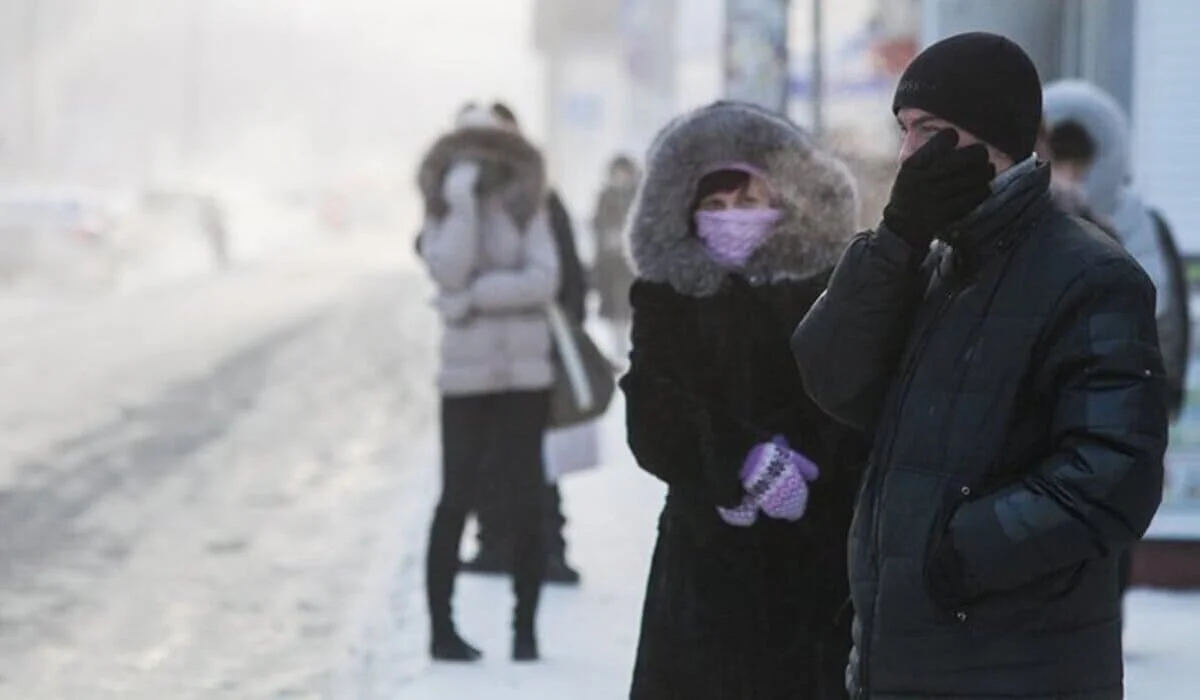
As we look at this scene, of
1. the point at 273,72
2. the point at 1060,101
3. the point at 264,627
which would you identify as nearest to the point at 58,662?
the point at 264,627

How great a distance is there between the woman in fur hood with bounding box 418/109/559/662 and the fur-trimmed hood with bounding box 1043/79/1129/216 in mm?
1605

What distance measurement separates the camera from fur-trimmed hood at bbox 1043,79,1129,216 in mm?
6070

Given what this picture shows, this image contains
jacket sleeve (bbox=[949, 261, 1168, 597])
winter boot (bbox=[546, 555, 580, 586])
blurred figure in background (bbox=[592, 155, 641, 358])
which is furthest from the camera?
blurred figure in background (bbox=[592, 155, 641, 358])

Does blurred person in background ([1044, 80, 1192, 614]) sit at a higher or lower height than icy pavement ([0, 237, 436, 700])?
higher

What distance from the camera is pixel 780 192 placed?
13.3 feet

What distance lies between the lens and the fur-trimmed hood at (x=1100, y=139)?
19.9 feet

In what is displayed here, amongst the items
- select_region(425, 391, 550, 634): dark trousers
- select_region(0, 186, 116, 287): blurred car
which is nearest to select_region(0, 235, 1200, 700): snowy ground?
select_region(425, 391, 550, 634): dark trousers

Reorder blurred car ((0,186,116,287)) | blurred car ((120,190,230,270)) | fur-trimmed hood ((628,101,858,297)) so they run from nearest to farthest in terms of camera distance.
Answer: fur-trimmed hood ((628,101,858,297))
blurred car ((0,186,116,287))
blurred car ((120,190,230,270))

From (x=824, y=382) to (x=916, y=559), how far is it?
13.4 inches

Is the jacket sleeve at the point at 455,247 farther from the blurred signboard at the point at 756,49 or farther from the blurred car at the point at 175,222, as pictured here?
the blurred car at the point at 175,222

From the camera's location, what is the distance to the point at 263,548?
902 cm

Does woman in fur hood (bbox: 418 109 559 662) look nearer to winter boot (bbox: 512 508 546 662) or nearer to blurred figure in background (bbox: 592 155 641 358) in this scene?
winter boot (bbox: 512 508 546 662)

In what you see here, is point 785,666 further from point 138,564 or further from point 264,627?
point 138,564

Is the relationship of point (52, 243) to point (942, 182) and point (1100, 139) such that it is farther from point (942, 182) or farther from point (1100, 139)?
point (942, 182)
